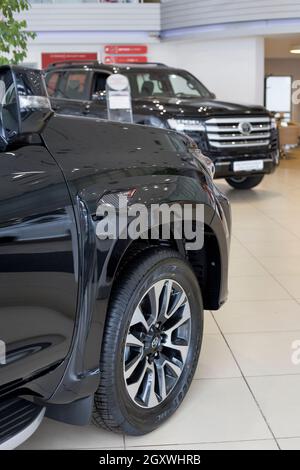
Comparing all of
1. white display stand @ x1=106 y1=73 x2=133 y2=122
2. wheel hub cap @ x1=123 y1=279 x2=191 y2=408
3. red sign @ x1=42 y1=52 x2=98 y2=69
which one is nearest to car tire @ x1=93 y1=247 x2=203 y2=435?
wheel hub cap @ x1=123 y1=279 x2=191 y2=408

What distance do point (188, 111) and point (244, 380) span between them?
507 cm

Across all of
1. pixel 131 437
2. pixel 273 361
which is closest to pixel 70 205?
pixel 131 437

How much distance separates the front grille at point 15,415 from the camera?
1.89 m

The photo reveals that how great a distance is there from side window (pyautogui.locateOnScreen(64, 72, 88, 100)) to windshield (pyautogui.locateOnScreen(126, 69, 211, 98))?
60cm

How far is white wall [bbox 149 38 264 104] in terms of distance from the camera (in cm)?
1377

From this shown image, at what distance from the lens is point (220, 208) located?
286 cm

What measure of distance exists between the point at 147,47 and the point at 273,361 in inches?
521

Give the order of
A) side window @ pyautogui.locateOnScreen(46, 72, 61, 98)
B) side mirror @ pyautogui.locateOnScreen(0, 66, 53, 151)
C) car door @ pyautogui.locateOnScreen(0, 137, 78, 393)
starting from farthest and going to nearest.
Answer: side window @ pyautogui.locateOnScreen(46, 72, 61, 98) → side mirror @ pyautogui.locateOnScreen(0, 66, 53, 151) → car door @ pyautogui.locateOnScreen(0, 137, 78, 393)

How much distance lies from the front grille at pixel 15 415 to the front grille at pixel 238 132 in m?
5.93

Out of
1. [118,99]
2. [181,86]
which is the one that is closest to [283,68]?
[181,86]

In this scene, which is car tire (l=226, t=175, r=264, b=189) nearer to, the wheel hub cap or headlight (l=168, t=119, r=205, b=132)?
headlight (l=168, t=119, r=205, b=132)

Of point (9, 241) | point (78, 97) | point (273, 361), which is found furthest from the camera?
point (78, 97)

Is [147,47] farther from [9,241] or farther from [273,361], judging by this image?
[9,241]

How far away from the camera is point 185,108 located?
7.61 m
